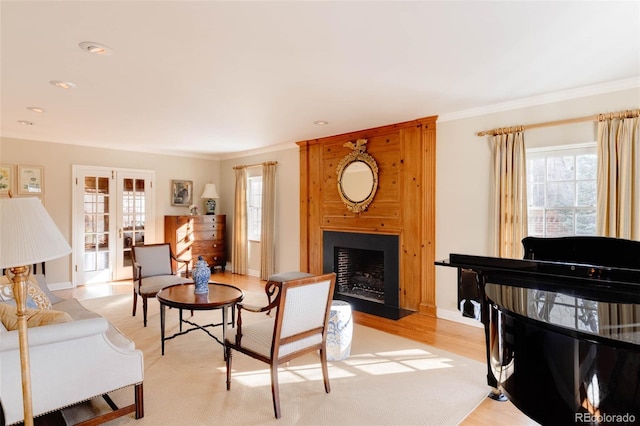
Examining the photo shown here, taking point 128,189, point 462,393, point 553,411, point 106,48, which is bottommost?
point 462,393

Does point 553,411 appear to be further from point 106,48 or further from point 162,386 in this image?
point 106,48

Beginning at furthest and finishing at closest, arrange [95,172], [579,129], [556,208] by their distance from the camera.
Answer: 1. [95,172]
2. [556,208]
3. [579,129]

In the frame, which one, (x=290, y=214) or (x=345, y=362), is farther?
(x=290, y=214)

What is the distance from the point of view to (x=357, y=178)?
521cm

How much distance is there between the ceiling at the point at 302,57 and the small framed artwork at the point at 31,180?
4.40 feet

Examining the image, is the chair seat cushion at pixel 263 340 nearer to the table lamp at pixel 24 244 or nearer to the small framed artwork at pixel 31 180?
the table lamp at pixel 24 244

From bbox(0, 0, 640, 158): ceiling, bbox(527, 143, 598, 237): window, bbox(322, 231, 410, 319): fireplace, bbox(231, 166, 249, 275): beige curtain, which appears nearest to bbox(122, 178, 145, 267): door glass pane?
bbox(231, 166, 249, 275): beige curtain

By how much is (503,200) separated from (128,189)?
6.26 metres

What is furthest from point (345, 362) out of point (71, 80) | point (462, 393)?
point (71, 80)

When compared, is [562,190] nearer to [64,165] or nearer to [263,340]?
[263,340]

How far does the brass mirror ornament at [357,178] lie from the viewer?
502 centimetres

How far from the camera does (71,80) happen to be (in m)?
3.14

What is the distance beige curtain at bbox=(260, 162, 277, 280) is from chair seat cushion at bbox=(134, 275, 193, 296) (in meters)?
2.34

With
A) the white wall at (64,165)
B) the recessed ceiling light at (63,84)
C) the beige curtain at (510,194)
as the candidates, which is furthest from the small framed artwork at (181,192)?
the beige curtain at (510,194)
